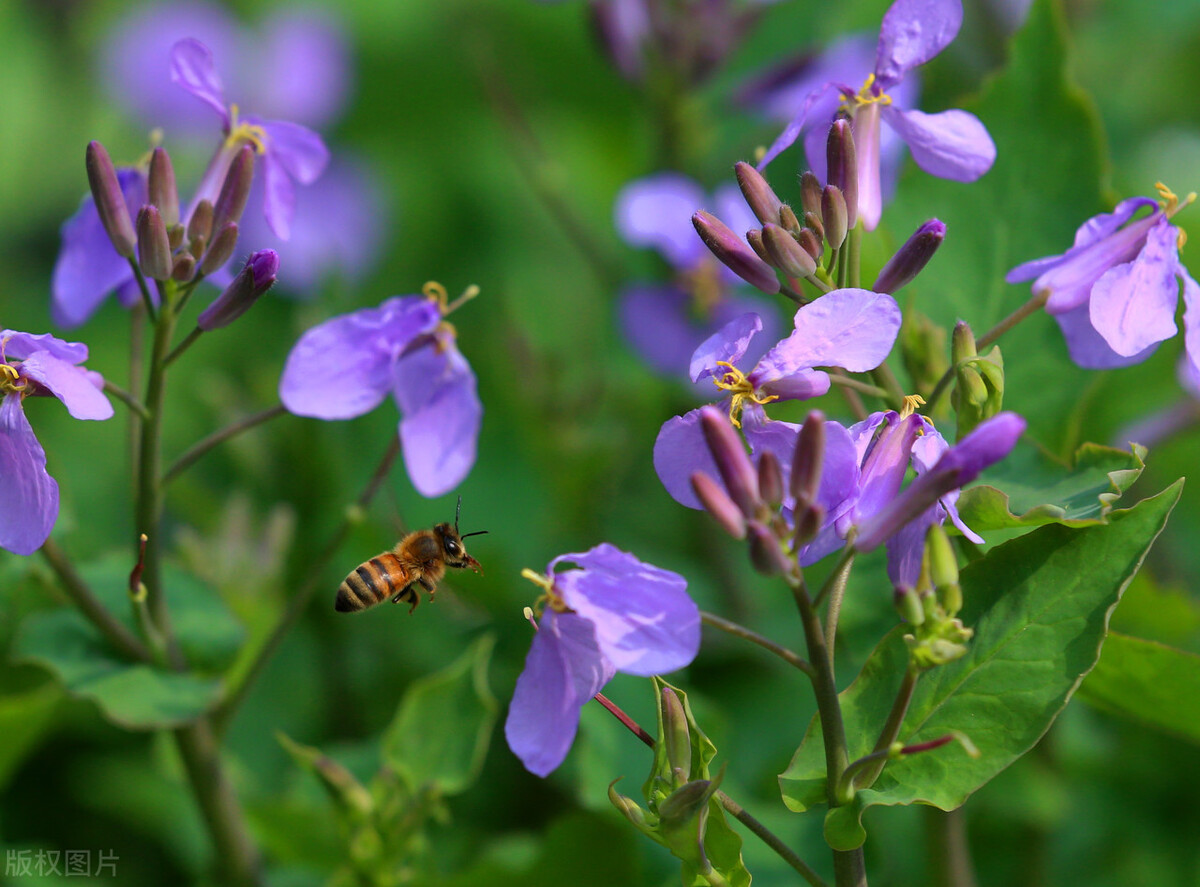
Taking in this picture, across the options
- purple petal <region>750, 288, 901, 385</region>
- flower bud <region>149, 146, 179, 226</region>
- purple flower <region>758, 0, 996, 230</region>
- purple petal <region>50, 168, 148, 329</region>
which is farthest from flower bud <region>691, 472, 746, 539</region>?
purple petal <region>50, 168, 148, 329</region>

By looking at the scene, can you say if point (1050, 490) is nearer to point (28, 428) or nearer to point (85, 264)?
point (28, 428)

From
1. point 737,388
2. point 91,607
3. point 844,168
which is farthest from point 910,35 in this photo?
point 91,607

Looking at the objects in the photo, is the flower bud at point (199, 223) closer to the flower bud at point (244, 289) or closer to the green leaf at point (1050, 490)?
the flower bud at point (244, 289)

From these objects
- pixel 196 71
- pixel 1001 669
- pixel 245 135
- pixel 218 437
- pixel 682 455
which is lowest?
pixel 1001 669

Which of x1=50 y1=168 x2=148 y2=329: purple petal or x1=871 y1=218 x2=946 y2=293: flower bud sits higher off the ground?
x1=50 y1=168 x2=148 y2=329: purple petal

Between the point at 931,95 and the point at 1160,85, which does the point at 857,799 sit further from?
the point at 1160,85

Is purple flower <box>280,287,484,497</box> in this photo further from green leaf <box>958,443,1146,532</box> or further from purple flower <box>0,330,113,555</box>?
green leaf <box>958,443,1146,532</box>

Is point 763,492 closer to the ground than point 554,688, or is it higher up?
higher up
